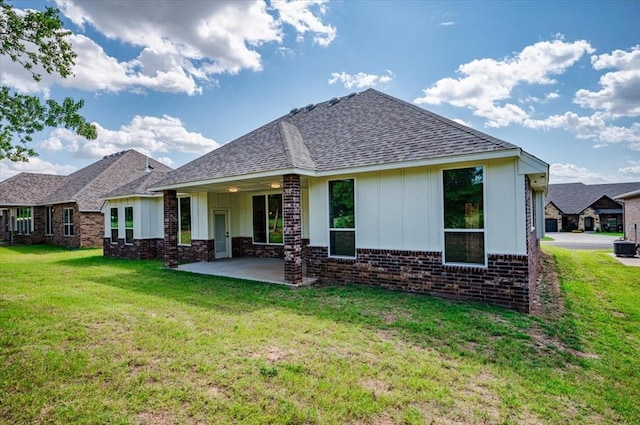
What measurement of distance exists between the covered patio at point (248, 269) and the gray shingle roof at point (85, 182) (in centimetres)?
1293

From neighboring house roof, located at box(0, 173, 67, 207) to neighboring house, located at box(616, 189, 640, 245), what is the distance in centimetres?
4180

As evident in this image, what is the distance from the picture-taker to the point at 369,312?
6.18 metres

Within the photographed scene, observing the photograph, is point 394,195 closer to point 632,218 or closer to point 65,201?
point 632,218

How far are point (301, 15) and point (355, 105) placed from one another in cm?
371

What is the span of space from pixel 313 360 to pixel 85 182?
26.4 metres

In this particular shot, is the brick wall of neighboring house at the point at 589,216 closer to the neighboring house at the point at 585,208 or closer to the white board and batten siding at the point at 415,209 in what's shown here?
the neighboring house at the point at 585,208

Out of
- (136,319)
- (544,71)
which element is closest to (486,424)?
(136,319)

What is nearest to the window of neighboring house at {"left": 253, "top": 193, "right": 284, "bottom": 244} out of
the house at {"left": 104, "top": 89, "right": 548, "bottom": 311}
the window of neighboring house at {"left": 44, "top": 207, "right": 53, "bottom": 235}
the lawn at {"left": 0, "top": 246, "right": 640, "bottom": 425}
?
the house at {"left": 104, "top": 89, "right": 548, "bottom": 311}

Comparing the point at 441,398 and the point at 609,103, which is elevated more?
the point at 609,103

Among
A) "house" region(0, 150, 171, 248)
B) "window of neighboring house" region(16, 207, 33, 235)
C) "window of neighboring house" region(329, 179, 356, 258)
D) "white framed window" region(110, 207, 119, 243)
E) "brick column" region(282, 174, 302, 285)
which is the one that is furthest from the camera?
"window of neighboring house" region(16, 207, 33, 235)

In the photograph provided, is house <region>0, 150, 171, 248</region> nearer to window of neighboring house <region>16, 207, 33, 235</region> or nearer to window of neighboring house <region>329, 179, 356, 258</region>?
window of neighboring house <region>16, 207, 33, 235</region>

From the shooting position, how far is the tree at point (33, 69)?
5.89 metres

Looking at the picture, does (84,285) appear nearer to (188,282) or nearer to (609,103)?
(188,282)

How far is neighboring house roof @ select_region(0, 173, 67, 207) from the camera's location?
25203mm
